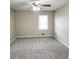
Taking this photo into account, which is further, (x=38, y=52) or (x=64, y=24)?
(x=64, y=24)

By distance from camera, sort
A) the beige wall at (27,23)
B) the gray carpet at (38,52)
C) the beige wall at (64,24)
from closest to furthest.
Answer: the gray carpet at (38,52)
the beige wall at (64,24)
the beige wall at (27,23)

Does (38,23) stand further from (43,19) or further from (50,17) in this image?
(50,17)

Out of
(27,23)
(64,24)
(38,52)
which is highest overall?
(27,23)

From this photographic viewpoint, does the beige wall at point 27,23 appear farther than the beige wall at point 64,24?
Yes

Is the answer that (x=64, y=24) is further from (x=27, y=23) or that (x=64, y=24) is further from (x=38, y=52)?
(x=27, y=23)

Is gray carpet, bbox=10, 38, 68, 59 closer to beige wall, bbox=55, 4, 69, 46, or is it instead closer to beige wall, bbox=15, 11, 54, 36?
beige wall, bbox=55, 4, 69, 46

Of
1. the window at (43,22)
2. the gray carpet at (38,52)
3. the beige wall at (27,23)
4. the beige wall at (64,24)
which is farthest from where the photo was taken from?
the window at (43,22)

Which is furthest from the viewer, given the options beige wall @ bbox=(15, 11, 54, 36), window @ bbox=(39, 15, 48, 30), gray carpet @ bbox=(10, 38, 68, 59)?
window @ bbox=(39, 15, 48, 30)

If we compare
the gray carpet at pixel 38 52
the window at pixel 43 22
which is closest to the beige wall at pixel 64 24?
the gray carpet at pixel 38 52

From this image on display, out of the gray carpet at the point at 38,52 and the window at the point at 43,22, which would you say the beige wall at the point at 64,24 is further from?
the window at the point at 43,22

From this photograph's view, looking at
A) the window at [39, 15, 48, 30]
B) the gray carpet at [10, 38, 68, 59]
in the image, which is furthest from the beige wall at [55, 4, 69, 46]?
the window at [39, 15, 48, 30]

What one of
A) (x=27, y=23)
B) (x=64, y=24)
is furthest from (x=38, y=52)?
(x=27, y=23)
